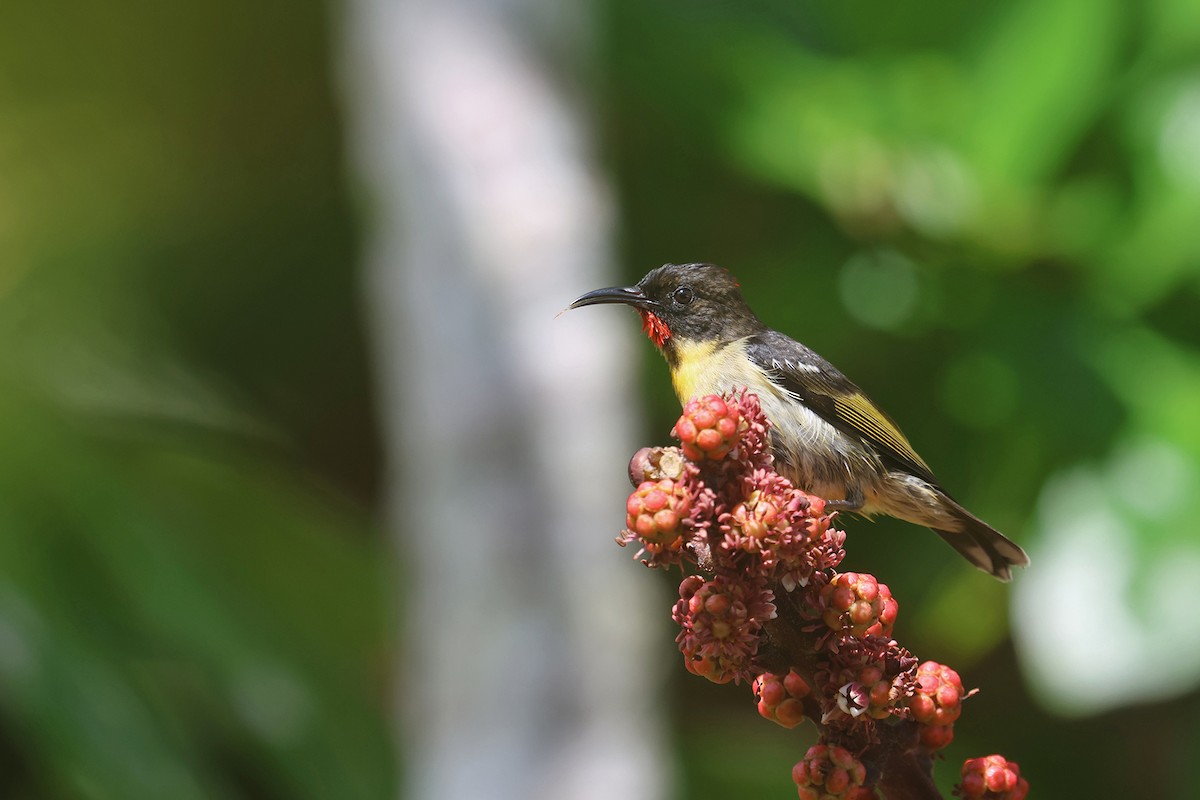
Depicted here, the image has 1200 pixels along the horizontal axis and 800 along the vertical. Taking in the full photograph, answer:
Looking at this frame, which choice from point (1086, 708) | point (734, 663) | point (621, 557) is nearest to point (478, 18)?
point (621, 557)

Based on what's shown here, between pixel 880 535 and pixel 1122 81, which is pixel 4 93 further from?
A: pixel 1122 81

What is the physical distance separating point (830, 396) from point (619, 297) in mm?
493

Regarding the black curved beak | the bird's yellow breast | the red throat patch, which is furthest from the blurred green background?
the black curved beak

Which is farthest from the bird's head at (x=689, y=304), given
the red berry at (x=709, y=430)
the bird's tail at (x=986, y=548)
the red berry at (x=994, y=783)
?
the red berry at (x=994, y=783)

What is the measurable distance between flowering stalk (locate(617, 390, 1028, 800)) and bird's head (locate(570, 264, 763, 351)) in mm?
1200

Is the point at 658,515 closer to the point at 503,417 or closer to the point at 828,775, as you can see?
the point at 828,775

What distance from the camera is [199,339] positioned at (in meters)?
6.57

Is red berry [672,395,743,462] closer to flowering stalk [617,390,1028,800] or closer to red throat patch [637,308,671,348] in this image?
flowering stalk [617,390,1028,800]

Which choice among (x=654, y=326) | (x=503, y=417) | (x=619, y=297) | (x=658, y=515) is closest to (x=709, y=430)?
(x=658, y=515)

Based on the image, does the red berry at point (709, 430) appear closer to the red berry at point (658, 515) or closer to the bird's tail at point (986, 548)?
the red berry at point (658, 515)

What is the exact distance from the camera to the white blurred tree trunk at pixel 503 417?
4.04m

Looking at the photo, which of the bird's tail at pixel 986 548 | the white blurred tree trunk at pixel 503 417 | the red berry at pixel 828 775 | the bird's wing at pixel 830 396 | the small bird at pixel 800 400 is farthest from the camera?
the white blurred tree trunk at pixel 503 417

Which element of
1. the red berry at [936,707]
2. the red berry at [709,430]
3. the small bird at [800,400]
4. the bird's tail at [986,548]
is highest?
the small bird at [800,400]

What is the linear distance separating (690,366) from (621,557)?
5.85ft
